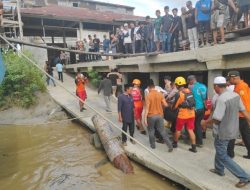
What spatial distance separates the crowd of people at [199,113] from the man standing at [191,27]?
2521mm

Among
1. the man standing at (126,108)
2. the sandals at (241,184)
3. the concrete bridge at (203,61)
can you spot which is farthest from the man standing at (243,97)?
the man standing at (126,108)

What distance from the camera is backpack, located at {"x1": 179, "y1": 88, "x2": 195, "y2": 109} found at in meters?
6.96

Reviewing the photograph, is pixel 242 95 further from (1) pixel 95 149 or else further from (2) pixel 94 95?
(2) pixel 94 95

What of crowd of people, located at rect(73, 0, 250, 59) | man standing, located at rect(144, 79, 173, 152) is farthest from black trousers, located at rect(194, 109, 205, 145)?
crowd of people, located at rect(73, 0, 250, 59)

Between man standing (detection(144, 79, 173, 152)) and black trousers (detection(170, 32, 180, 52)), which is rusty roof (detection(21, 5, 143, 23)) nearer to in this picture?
black trousers (detection(170, 32, 180, 52))

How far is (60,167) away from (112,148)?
1377 mm

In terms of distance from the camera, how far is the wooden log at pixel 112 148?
23.8ft

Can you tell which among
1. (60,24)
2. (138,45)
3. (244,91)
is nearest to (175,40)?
(138,45)

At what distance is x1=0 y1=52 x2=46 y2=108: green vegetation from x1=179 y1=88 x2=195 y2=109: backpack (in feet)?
32.2

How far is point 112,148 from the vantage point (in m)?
7.87

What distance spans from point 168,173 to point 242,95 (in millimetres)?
2242

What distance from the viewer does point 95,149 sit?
916 centimetres

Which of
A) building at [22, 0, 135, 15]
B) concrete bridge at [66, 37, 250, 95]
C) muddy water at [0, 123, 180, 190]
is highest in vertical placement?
building at [22, 0, 135, 15]

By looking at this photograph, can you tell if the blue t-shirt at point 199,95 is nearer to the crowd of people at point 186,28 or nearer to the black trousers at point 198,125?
the black trousers at point 198,125
